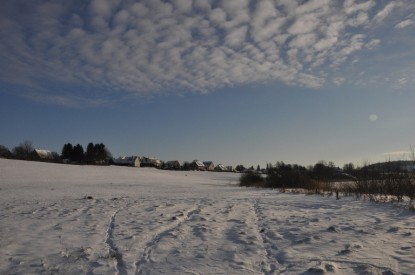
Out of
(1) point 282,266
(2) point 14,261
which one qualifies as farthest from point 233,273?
(2) point 14,261

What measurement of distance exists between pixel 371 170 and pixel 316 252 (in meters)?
11.2

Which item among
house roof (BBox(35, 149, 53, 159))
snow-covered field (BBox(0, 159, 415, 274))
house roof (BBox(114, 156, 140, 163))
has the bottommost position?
snow-covered field (BBox(0, 159, 415, 274))

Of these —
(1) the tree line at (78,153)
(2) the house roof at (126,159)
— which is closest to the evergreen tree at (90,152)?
(1) the tree line at (78,153)

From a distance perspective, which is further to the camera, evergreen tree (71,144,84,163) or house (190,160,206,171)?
house (190,160,206,171)

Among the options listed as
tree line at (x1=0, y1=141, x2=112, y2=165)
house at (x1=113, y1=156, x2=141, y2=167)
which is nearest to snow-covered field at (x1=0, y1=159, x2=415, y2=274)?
tree line at (x1=0, y1=141, x2=112, y2=165)

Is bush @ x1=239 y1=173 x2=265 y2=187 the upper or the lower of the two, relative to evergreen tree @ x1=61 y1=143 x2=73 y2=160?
lower

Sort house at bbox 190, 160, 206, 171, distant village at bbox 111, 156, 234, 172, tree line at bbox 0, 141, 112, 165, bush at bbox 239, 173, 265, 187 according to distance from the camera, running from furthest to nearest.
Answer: house at bbox 190, 160, 206, 171 → distant village at bbox 111, 156, 234, 172 → tree line at bbox 0, 141, 112, 165 → bush at bbox 239, 173, 265, 187

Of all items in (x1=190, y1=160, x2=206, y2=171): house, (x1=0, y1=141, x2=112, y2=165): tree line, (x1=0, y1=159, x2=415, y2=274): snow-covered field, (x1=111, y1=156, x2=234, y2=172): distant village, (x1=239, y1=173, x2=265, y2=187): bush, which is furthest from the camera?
(x1=190, y1=160, x2=206, y2=171): house

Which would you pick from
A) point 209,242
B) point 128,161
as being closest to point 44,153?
point 128,161

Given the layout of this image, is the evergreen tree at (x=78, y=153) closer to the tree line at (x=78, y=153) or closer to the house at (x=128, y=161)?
the tree line at (x=78, y=153)

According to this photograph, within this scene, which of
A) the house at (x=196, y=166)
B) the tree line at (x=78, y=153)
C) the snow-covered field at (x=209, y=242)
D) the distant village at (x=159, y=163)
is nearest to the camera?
the snow-covered field at (x=209, y=242)

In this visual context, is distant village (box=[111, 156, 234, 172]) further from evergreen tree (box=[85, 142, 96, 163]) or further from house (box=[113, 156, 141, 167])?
evergreen tree (box=[85, 142, 96, 163])

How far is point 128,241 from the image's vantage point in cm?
666

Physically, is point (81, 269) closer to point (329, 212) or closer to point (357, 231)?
point (357, 231)
